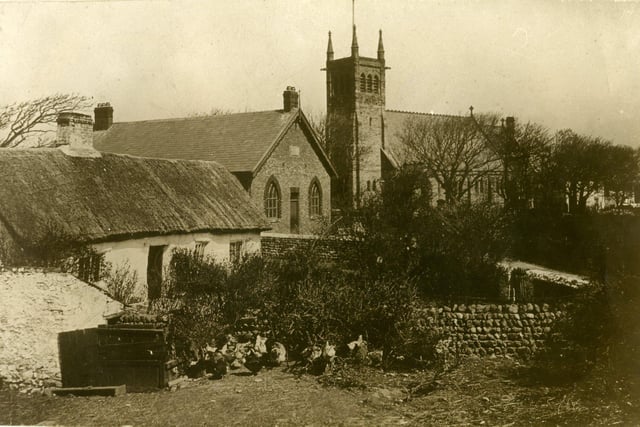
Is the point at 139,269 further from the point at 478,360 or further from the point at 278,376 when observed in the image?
the point at 478,360

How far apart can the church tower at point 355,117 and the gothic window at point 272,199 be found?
1778cm

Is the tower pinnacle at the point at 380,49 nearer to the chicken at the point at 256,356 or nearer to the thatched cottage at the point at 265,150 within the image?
the thatched cottage at the point at 265,150

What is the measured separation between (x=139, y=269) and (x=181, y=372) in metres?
7.03

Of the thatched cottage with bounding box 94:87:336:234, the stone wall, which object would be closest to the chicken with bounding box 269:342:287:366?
the stone wall

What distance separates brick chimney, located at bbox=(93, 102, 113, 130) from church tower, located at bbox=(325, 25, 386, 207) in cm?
1804

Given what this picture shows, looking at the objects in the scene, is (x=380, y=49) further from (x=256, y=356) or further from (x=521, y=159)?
(x=256, y=356)

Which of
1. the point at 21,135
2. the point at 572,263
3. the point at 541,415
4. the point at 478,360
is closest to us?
the point at 541,415

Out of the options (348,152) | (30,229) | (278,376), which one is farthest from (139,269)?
(348,152)

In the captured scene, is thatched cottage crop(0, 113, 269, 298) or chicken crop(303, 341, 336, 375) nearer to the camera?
chicken crop(303, 341, 336, 375)

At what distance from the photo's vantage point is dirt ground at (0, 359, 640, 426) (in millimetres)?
10164

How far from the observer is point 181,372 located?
13.1 meters

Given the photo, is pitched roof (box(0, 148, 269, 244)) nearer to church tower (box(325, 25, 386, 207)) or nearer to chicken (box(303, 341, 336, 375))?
chicken (box(303, 341, 336, 375))

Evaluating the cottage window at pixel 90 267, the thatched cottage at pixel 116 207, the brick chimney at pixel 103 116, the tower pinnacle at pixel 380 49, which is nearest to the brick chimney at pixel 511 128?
the tower pinnacle at pixel 380 49

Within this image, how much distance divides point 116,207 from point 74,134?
3573 millimetres
